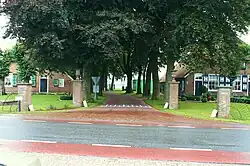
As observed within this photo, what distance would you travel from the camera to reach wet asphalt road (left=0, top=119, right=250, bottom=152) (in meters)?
11.3

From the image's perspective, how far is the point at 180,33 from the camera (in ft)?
85.5

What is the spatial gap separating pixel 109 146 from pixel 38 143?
219 cm

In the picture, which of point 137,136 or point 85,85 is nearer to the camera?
point 137,136

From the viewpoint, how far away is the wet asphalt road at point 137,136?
11.3 meters

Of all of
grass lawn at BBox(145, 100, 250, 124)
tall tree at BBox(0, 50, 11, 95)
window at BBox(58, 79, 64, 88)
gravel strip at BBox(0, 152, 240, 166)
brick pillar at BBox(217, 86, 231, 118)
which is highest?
tall tree at BBox(0, 50, 11, 95)

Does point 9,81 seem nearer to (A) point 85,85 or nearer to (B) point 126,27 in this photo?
(A) point 85,85

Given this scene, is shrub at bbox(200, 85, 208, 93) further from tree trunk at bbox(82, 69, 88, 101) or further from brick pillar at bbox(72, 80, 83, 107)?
brick pillar at bbox(72, 80, 83, 107)

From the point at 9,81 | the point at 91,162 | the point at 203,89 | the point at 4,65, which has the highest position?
the point at 4,65

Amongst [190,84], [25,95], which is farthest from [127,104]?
[190,84]

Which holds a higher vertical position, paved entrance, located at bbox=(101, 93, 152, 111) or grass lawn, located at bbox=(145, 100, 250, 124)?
paved entrance, located at bbox=(101, 93, 152, 111)

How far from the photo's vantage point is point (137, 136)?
1284 cm

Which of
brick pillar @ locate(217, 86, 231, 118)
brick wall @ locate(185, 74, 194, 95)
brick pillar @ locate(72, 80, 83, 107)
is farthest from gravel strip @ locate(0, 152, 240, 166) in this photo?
brick wall @ locate(185, 74, 194, 95)

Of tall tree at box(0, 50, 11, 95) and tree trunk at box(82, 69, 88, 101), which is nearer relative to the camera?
tree trunk at box(82, 69, 88, 101)

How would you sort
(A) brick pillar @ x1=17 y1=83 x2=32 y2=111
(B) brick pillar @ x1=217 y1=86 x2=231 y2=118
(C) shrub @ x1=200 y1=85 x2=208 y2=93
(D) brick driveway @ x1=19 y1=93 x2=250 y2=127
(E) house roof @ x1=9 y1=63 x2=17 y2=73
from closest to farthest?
1. (D) brick driveway @ x1=19 y1=93 x2=250 y2=127
2. (B) brick pillar @ x1=217 y1=86 x2=231 y2=118
3. (A) brick pillar @ x1=17 y1=83 x2=32 y2=111
4. (C) shrub @ x1=200 y1=85 x2=208 y2=93
5. (E) house roof @ x1=9 y1=63 x2=17 y2=73
